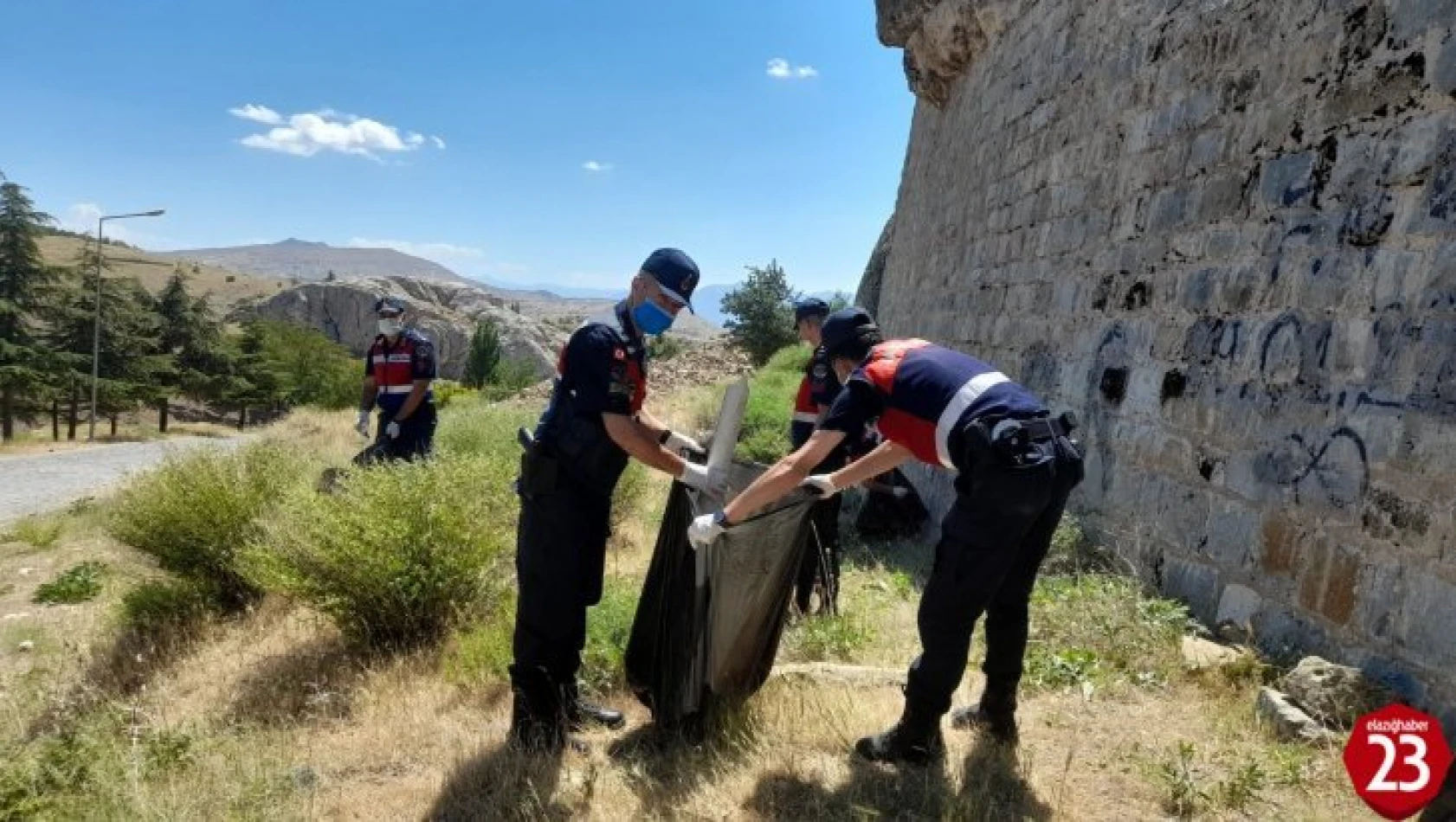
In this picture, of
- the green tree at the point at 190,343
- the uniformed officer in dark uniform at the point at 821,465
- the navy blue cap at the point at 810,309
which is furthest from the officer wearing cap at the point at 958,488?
the green tree at the point at 190,343

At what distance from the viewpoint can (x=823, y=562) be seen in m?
4.48

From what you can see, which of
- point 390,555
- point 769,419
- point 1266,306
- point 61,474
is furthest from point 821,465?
point 61,474

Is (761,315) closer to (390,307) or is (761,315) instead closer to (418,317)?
(390,307)

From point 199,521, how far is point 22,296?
108 ft

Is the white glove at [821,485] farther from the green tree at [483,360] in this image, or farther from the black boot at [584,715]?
the green tree at [483,360]

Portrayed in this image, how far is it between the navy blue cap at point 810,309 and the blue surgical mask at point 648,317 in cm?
188

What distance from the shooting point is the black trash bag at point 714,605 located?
3068mm

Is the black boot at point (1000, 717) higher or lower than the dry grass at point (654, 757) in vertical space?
higher

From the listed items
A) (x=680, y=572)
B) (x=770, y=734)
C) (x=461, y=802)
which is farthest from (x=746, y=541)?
(x=461, y=802)

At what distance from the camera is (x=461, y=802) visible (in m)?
3.04

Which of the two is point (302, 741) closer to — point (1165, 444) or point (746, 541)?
point (746, 541)

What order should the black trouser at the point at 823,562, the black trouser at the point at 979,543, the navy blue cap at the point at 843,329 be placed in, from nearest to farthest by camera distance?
the black trouser at the point at 979,543
the navy blue cap at the point at 843,329
the black trouser at the point at 823,562

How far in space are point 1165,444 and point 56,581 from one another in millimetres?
8667

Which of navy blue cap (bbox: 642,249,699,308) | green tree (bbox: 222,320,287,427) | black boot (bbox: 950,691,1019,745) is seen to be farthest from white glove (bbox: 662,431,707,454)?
green tree (bbox: 222,320,287,427)
